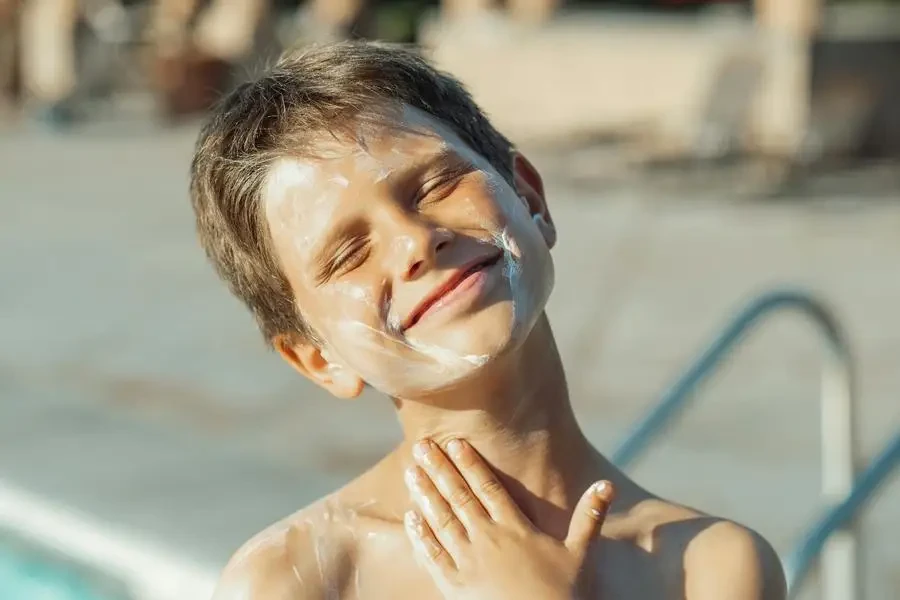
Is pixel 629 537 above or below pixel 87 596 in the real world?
above

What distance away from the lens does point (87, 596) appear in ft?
12.5

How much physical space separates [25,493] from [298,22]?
1411 centimetres

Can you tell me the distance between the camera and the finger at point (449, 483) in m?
1.62

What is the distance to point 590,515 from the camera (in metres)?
1.57

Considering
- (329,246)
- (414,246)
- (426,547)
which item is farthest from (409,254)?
(426,547)

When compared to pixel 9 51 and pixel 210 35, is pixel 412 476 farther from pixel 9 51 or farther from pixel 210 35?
pixel 9 51

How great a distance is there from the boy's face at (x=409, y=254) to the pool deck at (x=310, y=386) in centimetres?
205

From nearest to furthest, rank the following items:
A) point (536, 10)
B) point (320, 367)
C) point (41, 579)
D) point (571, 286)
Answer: point (320, 367)
point (41, 579)
point (571, 286)
point (536, 10)

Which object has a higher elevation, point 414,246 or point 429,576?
point 414,246

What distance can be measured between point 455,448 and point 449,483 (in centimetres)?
4

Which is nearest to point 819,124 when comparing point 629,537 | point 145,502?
point 145,502

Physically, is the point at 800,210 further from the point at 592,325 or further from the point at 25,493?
the point at 25,493

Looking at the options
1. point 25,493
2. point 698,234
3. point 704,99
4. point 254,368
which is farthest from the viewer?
point 704,99

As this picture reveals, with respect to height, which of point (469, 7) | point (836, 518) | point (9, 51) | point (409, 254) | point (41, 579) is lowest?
point (9, 51)
